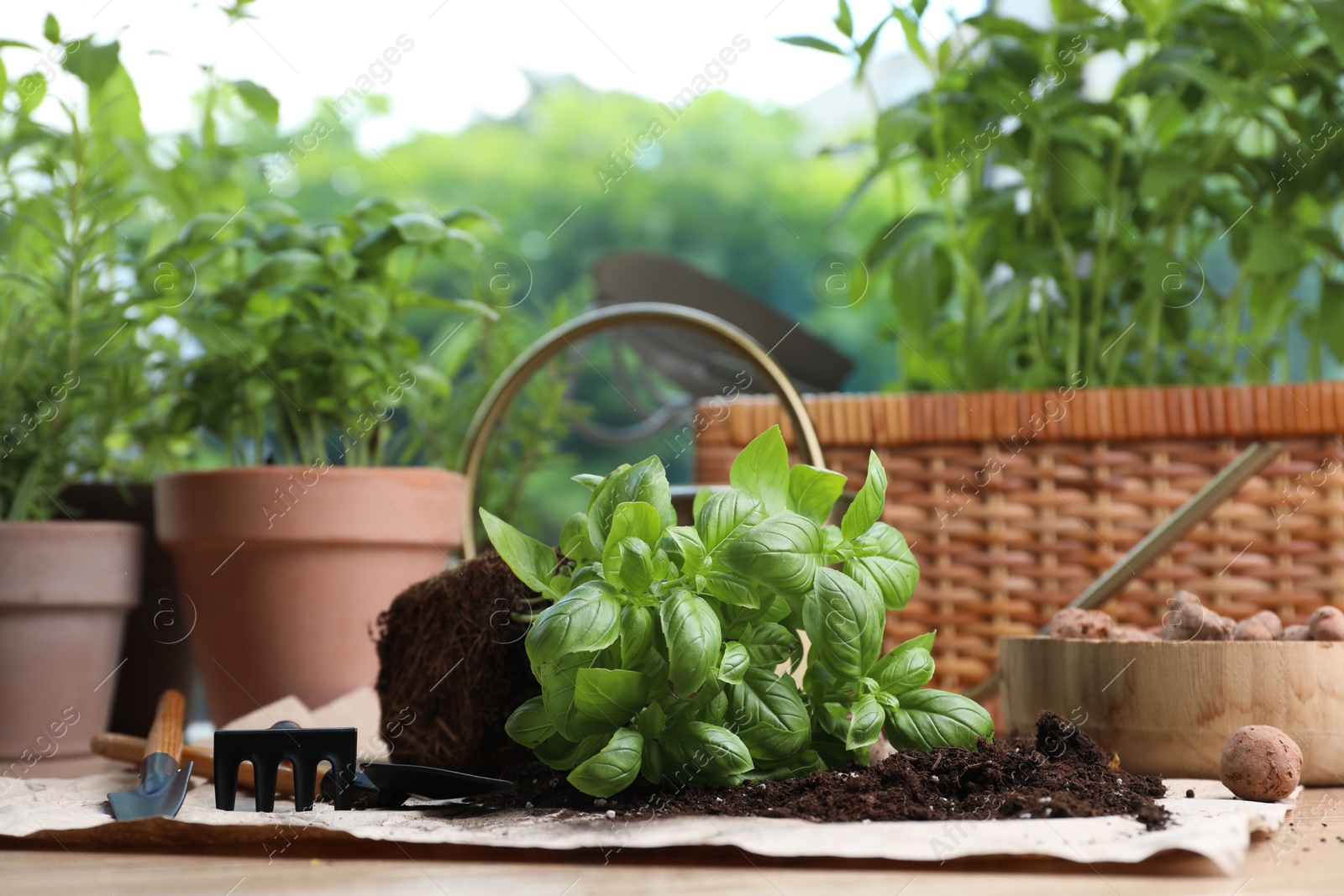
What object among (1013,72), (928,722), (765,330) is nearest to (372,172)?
(765,330)

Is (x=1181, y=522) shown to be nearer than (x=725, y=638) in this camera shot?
No

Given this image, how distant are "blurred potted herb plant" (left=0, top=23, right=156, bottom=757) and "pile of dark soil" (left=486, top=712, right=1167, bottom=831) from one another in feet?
1.92

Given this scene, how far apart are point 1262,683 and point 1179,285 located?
20.4 inches

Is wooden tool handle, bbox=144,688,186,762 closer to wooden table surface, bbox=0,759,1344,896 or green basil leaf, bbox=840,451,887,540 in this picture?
wooden table surface, bbox=0,759,1344,896

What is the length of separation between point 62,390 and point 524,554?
24.7 inches

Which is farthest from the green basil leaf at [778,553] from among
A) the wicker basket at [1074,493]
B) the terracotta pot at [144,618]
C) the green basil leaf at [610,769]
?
the terracotta pot at [144,618]

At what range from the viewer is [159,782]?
596 mm

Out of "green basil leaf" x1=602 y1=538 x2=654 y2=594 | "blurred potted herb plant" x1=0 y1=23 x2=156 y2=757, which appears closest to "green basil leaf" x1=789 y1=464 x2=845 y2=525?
"green basil leaf" x1=602 y1=538 x2=654 y2=594

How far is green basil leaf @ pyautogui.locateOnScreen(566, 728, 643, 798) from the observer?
492 millimetres

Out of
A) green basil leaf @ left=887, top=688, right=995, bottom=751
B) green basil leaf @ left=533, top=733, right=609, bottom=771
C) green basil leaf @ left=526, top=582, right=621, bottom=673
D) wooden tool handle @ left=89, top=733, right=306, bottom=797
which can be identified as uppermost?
green basil leaf @ left=526, top=582, right=621, bottom=673

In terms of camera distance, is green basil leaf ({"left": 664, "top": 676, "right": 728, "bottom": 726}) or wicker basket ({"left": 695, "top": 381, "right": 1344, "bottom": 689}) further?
wicker basket ({"left": 695, "top": 381, "right": 1344, "bottom": 689})

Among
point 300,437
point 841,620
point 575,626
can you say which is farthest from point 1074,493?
point 300,437

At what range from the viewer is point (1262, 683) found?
24.3 inches

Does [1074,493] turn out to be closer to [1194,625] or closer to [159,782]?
[1194,625]
